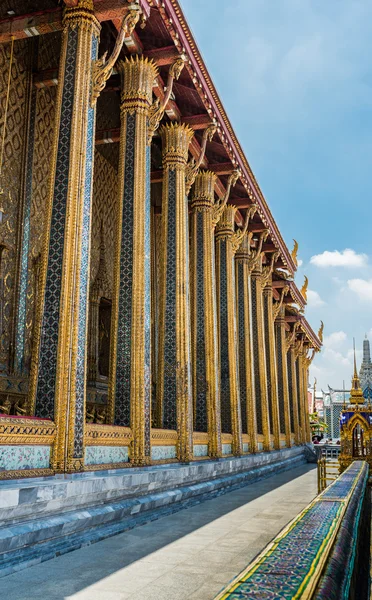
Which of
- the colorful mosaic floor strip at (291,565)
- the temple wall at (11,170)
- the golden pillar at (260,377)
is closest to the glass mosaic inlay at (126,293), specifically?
the temple wall at (11,170)

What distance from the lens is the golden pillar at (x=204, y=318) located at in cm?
1074

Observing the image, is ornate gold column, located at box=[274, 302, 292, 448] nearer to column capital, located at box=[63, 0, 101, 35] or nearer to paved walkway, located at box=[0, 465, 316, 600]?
paved walkway, located at box=[0, 465, 316, 600]

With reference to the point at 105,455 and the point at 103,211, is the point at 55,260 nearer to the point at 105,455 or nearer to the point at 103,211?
the point at 105,455

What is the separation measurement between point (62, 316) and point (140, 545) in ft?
7.44

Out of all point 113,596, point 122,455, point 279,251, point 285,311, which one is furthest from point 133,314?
point 285,311

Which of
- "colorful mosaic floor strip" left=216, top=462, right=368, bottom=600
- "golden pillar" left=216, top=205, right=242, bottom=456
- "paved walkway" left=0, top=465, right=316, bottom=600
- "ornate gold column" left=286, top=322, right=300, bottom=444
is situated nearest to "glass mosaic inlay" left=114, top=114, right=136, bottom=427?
"paved walkway" left=0, top=465, right=316, bottom=600

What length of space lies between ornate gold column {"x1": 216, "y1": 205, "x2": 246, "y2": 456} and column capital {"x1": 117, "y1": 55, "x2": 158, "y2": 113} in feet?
19.0

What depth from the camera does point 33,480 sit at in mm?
4914

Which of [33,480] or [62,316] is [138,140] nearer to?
[62,316]

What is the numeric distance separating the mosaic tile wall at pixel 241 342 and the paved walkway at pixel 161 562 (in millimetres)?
7272

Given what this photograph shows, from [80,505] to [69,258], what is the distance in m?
2.40

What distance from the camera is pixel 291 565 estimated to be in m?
1.67

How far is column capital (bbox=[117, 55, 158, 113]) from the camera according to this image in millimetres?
8203

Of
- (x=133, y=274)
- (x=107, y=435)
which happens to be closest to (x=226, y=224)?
(x=133, y=274)
